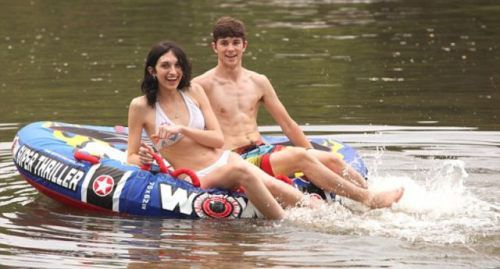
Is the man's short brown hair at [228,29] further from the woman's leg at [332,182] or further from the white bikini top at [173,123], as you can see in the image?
the woman's leg at [332,182]

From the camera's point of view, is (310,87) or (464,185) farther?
(310,87)

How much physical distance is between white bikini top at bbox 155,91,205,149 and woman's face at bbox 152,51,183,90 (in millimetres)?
180

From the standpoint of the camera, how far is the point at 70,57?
19016mm

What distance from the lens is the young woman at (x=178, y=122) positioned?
9078 millimetres

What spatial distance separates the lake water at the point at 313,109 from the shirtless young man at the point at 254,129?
20 centimetres

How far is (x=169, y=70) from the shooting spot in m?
9.16

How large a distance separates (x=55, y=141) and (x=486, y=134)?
14.1 ft

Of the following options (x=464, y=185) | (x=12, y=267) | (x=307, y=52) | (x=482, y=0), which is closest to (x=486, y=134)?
(x=464, y=185)

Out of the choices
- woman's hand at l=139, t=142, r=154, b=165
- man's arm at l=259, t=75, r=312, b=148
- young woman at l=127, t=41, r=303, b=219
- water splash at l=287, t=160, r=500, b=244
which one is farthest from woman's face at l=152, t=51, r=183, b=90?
water splash at l=287, t=160, r=500, b=244

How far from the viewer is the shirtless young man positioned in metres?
9.07

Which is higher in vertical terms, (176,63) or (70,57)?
(176,63)

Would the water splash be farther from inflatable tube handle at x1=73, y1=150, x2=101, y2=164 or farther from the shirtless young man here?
inflatable tube handle at x1=73, y1=150, x2=101, y2=164

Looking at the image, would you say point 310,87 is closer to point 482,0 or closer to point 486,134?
point 486,134

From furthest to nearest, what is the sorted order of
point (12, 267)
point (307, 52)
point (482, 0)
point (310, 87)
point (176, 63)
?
point (482, 0) < point (307, 52) < point (310, 87) < point (176, 63) < point (12, 267)
